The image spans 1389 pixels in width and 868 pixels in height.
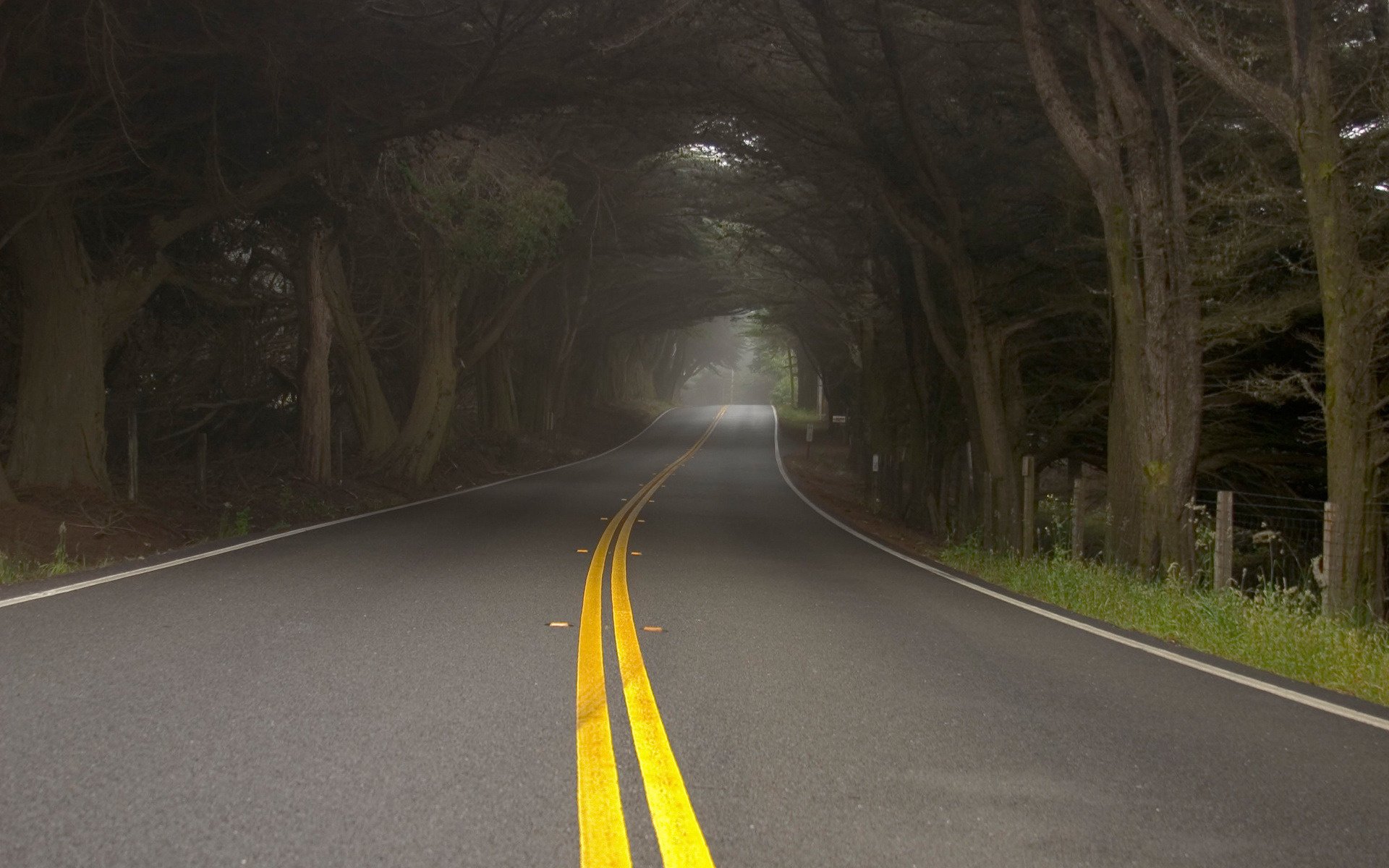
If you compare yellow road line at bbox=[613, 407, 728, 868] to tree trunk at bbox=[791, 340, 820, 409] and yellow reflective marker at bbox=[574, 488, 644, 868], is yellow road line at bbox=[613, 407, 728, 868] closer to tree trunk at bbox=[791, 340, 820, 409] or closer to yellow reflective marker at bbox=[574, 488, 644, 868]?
yellow reflective marker at bbox=[574, 488, 644, 868]

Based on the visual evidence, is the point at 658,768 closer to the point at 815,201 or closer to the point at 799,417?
the point at 815,201

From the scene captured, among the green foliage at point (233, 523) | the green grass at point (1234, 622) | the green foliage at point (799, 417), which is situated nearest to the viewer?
the green grass at point (1234, 622)

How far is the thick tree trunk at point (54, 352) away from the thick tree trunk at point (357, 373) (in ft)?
26.9

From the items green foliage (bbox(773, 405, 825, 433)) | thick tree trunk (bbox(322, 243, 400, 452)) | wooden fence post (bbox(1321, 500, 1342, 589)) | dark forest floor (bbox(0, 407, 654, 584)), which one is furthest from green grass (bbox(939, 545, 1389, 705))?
green foliage (bbox(773, 405, 825, 433))

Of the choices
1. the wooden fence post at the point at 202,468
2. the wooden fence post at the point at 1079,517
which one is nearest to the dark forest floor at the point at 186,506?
the wooden fence post at the point at 202,468

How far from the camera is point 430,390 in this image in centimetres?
2745

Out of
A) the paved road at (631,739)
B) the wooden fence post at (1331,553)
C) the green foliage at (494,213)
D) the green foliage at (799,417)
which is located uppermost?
the green foliage at (494,213)

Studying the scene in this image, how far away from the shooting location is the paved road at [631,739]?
413 cm

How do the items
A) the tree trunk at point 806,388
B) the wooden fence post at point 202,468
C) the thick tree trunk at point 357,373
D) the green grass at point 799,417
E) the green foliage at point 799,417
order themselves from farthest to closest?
the tree trunk at point 806,388 → the green grass at point 799,417 → the green foliage at point 799,417 → the thick tree trunk at point 357,373 → the wooden fence post at point 202,468

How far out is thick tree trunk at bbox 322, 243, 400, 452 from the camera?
79.5ft

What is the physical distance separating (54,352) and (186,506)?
13.6 ft

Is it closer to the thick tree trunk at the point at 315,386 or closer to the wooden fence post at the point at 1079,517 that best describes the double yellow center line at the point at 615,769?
the wooden fence post at the point at 1079,517

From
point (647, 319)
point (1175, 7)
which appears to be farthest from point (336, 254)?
point (647, 319)

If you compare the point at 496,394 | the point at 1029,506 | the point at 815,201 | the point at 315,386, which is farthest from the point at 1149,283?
the point at 496,394
